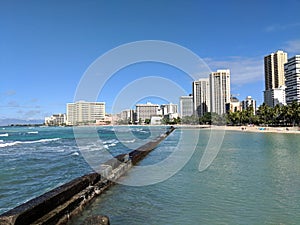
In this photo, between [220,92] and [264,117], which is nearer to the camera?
[264,117]

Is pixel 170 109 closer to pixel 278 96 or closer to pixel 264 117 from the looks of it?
pixel 278 96

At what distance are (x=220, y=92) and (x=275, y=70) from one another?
38421 millimetres

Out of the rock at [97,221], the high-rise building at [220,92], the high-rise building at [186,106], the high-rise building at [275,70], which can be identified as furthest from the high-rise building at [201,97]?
the rock at [97,221]

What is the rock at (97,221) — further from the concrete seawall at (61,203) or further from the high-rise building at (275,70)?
the high-rise building at (275,70)

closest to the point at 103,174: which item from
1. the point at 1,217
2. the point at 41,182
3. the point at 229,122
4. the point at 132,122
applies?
the point at 41,182

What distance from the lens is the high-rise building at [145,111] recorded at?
555ft

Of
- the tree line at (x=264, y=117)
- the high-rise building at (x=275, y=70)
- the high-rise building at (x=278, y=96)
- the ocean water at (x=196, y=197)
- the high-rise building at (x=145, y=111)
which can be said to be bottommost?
the ocean water at (x=196, y=197)

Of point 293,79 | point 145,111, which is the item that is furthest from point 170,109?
point 293,79

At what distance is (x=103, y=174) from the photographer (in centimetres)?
1061

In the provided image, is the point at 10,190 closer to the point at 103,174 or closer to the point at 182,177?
the point at 103,174

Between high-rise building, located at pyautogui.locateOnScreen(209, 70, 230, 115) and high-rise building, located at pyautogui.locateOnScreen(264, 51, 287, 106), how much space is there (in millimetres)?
23540

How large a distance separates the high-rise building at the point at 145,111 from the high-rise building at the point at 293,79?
76.1 m

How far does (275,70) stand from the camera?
533ft

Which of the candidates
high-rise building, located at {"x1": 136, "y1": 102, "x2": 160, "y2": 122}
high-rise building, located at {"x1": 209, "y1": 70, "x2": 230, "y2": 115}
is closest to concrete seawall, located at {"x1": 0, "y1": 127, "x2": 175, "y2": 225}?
high-rise building, located at {"x1": 209, "y1": 70, "x2": 230, "y2": 115}
